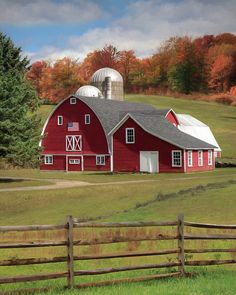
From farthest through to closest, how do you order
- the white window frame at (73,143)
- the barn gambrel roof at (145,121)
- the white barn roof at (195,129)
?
1. the white barn roof at (195,129)
2. the white window frame at (73,143)
3. the barn gambrel roof at (145,121)

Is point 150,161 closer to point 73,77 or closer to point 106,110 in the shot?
point 106,110

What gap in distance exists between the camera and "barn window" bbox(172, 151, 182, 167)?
60.0 meters

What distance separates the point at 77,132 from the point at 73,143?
1.40 meters

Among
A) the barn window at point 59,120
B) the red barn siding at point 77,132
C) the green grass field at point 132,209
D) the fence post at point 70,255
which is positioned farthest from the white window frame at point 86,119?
the fence post at point 70,255

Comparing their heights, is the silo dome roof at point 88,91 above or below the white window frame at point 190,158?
above

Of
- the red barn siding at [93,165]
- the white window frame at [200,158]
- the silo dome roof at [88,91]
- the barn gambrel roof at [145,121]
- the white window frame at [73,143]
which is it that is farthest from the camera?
the silo dome roof at [88,91]

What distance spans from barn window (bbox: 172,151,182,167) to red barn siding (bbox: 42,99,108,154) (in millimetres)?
9088

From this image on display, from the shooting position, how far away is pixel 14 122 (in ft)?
155

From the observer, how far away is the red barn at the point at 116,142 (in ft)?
201

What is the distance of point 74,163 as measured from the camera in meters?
69.6

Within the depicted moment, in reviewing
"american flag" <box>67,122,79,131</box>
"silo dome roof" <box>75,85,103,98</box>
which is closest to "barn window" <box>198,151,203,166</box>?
"american flag" <box>67,122,79,131</box>

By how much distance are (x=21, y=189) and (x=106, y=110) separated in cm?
3065

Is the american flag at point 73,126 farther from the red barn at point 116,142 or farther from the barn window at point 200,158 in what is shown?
the barn window at point 200,158

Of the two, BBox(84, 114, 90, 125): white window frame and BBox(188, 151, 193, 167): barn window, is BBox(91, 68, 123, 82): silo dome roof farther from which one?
BBox(188, 151, 193, 167): barn window
